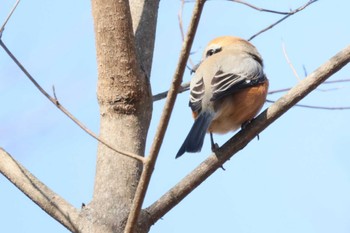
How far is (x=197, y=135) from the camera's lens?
11.3ft

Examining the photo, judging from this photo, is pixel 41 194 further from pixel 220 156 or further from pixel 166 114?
pixel 166 114

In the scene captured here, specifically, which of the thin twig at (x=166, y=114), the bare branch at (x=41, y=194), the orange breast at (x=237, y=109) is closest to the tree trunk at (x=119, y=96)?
the bare branch at (x=41, y=194)

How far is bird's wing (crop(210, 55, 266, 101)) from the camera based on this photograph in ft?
12.7

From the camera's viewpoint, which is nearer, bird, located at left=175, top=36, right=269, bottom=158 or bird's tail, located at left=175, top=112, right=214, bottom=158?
bird's tail, located at left=175, top=112, right=214, bottom=158

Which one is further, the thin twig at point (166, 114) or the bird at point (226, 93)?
the bird at point (226, 93)

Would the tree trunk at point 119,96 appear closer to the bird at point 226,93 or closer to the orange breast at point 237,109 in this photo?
the bird at point 226,93

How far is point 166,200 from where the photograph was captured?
2.70 m

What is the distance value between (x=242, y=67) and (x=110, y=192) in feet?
5.41

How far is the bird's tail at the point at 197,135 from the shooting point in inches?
132

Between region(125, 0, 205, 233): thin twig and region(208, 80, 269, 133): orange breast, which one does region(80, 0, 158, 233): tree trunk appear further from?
region(208, 80, 269, 133): orange breast

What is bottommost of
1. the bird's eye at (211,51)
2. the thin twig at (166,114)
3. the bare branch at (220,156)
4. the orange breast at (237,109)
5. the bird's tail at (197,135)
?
the orange breast at (237,109)

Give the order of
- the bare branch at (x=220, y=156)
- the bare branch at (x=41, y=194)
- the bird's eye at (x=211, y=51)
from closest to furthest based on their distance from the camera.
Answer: the bare branch at (x=220, y=156) → the bare branch at (x=41, y=194) → the bird's eye at (x=211, y=51)

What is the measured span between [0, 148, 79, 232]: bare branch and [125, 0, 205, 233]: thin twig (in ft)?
1.90

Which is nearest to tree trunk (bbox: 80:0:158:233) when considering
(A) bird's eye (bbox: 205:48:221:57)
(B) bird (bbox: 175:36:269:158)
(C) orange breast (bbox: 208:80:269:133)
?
(B) bird (bbox: 175:36:269:158)
